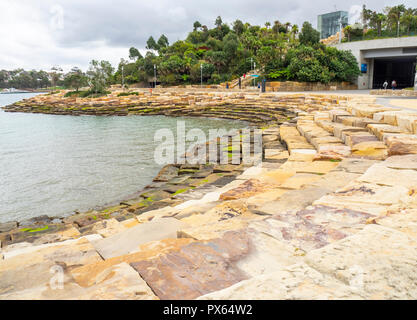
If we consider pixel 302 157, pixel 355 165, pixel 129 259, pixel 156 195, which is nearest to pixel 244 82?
pixel 302 157

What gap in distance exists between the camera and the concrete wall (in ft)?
95.9

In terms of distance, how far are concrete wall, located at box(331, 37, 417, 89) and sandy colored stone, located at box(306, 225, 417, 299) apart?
110 ft

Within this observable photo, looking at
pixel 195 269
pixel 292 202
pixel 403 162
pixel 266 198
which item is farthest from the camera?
pixel 403 162

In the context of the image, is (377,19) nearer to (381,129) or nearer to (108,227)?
(381,129)

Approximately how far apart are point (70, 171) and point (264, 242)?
27.2ft

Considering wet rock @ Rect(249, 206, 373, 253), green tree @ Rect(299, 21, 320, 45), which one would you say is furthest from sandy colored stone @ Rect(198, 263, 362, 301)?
green tree @ Rect(299, 21, 320, 45)

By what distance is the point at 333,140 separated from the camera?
6.80 m

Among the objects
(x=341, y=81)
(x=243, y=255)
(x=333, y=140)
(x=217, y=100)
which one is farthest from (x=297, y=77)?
(x=243, y=255)

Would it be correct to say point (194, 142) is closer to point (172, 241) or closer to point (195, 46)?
point (172, 241)

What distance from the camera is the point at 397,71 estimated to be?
1610 inches

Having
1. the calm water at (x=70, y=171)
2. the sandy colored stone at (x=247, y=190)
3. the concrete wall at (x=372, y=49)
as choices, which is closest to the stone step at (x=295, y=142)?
the sandy colored stone at (x=247, y=190)

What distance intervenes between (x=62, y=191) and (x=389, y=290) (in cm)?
739

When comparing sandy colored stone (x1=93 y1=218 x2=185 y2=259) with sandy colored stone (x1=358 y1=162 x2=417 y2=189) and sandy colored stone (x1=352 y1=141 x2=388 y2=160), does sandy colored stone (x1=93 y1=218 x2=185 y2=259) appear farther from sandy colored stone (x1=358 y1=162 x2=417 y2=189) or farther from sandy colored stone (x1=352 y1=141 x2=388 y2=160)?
sandy colored stone (x1=352 y1=141 x2=388 y2=160)
